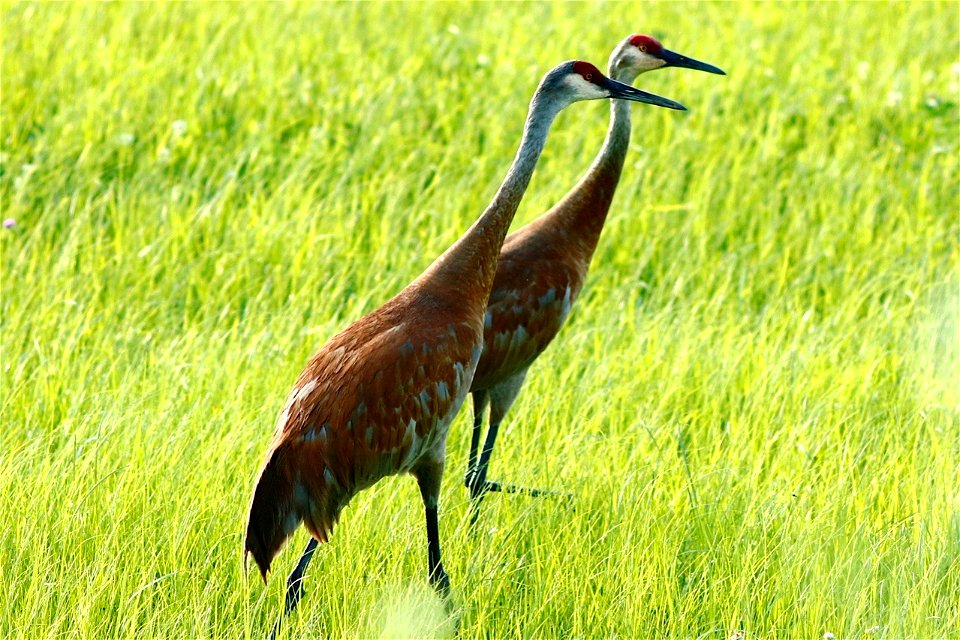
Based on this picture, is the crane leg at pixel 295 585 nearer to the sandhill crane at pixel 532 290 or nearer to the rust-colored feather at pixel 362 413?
the rust-colored feather at pixel 362 413

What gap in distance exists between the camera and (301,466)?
A: 3.46m

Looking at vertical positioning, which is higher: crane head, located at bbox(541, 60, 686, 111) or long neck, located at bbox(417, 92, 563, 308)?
crane head, located at bbox(541, 60, 686, 111)

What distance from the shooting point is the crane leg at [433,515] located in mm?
3619

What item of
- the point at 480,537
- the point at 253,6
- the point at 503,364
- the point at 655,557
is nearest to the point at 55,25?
the point at 253,6

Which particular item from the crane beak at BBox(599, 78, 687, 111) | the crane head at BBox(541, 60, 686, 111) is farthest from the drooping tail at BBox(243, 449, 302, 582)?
the crane beak at BBox(599, 78, 687, 111)

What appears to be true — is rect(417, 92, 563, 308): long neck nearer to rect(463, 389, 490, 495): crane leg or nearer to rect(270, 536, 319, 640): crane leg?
rect(463, 389, 490, 495): crane leg

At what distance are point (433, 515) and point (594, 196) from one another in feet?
4.68

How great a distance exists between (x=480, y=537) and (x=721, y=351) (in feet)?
4.93

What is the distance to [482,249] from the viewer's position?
12.4 feet

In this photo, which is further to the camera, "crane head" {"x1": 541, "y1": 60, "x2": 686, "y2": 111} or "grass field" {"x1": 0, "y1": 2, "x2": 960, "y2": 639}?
"crane head" {"x1": 541, "y1": 60, "x2": 686, "y2": 111}

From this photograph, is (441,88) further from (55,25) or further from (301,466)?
(301,466)

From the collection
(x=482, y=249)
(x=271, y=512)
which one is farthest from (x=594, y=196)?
(x=271, y=512)

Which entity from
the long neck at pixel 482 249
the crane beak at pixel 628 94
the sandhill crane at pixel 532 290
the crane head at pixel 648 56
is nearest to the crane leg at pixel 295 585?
the sandhill crane at pixel 532 290

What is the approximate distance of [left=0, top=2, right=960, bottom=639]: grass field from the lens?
3.53m
